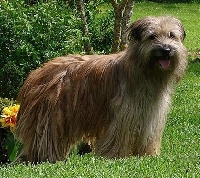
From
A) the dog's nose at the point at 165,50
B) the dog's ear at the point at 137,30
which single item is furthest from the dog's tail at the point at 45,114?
the dog's nose at the point at 165,50

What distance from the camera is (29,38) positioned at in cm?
809

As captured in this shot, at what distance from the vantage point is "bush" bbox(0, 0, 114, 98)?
803 centimetres

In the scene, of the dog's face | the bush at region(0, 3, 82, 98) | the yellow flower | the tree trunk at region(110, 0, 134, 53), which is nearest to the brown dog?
the dog's face

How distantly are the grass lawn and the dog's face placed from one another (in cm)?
97

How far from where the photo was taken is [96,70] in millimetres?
7008

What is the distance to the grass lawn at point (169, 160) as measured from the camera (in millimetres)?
4961

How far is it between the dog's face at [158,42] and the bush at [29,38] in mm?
1611

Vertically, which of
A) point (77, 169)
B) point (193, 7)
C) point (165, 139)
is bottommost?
point (193, 7)

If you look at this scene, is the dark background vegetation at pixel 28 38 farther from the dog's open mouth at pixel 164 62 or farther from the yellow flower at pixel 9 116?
the dog's open mouth at pixel 164 62

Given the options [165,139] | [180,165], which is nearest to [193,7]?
[165,139]

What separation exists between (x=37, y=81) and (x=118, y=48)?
12.7 feet

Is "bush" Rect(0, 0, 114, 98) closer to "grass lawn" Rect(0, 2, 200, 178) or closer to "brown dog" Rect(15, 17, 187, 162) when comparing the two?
"brown dog" Rect(15, 17, 187, 162)

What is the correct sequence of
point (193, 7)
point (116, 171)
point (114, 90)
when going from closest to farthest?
point (116, 171) → point (114, 90) → point (193, 7)

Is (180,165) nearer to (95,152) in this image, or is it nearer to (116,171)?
(116,171)
